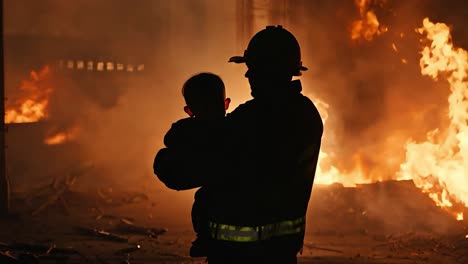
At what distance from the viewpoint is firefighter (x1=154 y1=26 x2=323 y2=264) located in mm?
2328

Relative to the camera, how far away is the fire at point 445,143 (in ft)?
36.0

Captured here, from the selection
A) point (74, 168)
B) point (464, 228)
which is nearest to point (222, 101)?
point (464, 228)

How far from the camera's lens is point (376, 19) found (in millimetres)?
14352

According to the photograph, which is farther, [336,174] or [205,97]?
[336,174]

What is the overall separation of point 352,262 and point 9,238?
5.56 metres

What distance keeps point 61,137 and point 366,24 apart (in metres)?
9.81

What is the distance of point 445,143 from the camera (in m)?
12.0

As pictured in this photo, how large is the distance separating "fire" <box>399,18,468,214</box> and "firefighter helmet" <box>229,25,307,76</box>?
9163mm

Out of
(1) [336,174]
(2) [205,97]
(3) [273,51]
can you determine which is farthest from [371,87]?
(2) [205,97]

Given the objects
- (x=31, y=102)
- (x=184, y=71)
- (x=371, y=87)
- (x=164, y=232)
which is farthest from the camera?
(x=184, y=71)

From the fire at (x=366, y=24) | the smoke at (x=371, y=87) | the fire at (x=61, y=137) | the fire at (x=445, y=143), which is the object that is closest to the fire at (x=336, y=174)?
the smoke at (x=371, y=87)

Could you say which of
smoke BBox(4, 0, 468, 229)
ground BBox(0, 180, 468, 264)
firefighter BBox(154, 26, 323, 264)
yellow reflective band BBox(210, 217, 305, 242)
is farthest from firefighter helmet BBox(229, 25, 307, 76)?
smoke BBox(4, 0, 468, 229)

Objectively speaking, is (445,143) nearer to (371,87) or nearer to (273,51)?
(371,87)

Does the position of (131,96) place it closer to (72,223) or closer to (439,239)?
(72,223)
